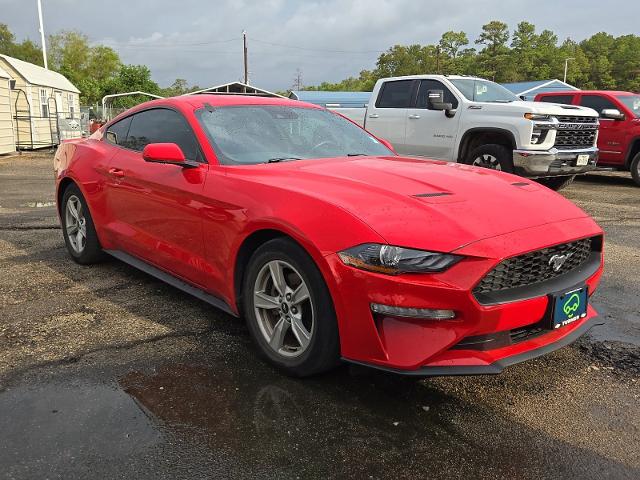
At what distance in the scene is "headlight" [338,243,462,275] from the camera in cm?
243

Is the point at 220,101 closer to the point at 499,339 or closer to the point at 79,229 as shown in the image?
the point at 79,229

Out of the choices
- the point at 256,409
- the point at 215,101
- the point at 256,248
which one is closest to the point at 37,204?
the point at 215,101

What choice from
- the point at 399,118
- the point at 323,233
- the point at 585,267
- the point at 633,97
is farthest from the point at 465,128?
the point at 323,233

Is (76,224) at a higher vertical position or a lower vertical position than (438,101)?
→ lower

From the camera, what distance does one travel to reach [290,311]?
2.93 meters

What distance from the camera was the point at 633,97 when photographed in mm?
12078

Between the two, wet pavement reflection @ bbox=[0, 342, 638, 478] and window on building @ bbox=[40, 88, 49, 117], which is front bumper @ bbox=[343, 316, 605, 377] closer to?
wet pavement reflection @ bbox=[0, 342, 638, 478]

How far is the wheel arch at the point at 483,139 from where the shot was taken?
8734 millimetres

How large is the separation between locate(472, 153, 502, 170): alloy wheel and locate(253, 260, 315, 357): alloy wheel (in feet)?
22.0

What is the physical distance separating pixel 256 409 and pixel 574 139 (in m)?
8.06

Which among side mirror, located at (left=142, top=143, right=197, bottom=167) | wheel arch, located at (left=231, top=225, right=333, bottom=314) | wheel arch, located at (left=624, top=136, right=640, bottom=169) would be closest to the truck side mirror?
wheel arch, located at (left=624, top=136, right=640, bottom=169)

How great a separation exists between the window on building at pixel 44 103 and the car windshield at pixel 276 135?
70.0 feet

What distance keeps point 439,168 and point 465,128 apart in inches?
242

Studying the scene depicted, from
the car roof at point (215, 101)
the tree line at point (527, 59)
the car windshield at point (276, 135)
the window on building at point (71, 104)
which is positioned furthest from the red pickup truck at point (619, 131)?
the tree line at point (527, 59)
